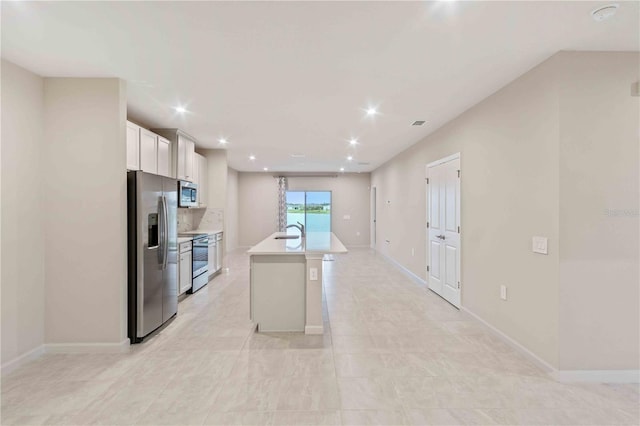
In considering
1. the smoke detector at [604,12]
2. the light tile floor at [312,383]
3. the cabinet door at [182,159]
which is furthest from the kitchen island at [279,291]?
the smoke detector at [604,12]

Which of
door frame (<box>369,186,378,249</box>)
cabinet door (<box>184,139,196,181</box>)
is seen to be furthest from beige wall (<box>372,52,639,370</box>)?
door frame (<box>369,186,378,249</box>)

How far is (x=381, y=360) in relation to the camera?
→ 286cm

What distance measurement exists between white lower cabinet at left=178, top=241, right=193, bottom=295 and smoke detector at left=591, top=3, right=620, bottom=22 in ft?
16.2

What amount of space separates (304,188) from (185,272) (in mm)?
6294

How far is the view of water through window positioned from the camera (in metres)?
10.7

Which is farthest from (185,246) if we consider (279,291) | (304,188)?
(304,188)

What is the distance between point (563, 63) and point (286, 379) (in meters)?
3.40

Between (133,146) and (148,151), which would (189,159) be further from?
(133,146)

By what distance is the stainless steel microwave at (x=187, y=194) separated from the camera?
5126 millimetres

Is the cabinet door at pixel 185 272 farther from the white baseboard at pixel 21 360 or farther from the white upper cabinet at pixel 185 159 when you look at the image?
the white baseboard at pixel 21 360

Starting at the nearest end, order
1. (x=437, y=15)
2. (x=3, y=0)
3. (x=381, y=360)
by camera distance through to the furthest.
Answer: (x=3, y=0), (x=437, y=15), (x=381, y=360)

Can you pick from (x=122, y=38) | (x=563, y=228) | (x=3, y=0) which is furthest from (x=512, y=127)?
(x=3, y=0)

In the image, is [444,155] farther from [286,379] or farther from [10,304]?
[10,304]

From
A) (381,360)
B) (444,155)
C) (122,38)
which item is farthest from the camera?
(444,155)
